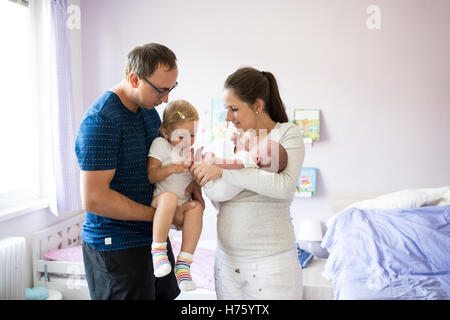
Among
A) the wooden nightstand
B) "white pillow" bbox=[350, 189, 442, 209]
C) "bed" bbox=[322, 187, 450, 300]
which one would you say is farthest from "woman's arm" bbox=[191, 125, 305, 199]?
"white pillow" bbox=[350, 189, 442, 209]

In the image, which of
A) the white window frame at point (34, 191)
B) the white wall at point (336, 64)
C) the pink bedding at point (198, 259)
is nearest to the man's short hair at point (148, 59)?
the pink bedding at point (198, 259)

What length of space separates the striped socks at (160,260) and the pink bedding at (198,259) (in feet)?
3.60

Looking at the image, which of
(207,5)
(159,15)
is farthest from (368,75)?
(159,15)

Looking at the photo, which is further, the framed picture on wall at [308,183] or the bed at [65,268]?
the framed picture on wall at [308,183]

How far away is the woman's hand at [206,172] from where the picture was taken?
1.37m

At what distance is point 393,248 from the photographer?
2.46 meters

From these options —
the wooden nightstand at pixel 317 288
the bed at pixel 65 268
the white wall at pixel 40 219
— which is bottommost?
the wooden nightstand at pixel 317 288

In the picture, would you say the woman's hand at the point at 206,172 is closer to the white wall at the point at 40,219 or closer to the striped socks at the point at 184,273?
the striped socks at the point at 184,273

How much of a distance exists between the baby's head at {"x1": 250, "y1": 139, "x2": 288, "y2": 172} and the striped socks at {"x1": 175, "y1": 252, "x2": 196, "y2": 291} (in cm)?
46

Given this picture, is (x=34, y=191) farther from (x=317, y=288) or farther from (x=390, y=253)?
(x=390, y=253)

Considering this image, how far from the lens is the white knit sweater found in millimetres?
1350

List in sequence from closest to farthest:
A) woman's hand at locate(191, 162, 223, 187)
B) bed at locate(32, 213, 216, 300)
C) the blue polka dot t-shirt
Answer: the blue polka dot t-shirt < woman's hand at locate(191, 162, 223, 187) < bed at locate(32, 213, 216, 300)

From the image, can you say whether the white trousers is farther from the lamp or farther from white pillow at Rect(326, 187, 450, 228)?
the lamp

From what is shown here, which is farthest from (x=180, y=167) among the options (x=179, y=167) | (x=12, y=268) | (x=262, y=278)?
(x=12, y=268)
